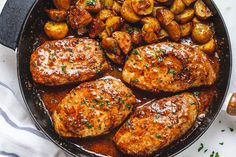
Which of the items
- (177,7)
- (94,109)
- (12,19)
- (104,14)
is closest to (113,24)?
(104,14)

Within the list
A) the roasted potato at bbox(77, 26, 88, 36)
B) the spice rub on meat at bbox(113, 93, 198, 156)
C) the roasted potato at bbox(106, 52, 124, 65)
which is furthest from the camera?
the roasted potato at bbox(77, 26, 88, 36)

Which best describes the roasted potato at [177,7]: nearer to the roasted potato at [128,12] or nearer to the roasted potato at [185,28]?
the roasted potato at [185,28]

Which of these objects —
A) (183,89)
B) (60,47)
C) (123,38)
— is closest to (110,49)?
(123,38)

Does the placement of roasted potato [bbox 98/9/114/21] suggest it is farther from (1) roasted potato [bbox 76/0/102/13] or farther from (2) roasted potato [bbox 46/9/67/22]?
(2) roasted potato [bbox 46/9/67/22]

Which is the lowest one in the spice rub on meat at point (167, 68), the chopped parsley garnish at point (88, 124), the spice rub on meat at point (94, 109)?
the chopped parsley garnish at point (88, 124)

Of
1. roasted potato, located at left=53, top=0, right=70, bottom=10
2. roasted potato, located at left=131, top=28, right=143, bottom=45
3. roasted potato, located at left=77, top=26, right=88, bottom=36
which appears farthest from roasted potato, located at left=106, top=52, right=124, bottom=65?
roasted potato, located at left=53, top=0, right=70, bottom=10

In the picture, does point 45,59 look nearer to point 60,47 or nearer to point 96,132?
point 60,47

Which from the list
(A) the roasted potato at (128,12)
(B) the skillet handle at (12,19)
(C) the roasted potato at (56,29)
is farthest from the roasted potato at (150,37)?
(B) the skillet handle at (12,19)
